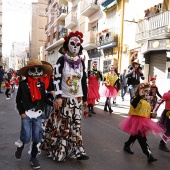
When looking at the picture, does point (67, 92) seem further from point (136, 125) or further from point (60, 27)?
point (60, 27)

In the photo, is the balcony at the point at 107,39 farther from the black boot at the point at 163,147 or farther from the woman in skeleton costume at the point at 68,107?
the woman in skeleton costume at the point at 68,107

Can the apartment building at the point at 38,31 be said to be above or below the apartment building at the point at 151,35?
above

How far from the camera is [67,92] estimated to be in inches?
146

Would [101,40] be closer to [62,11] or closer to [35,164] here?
[62,11]

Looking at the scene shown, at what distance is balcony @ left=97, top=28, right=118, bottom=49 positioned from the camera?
58.2 feet

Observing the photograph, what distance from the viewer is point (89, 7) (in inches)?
828

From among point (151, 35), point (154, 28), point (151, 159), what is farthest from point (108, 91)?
point (154, 28)

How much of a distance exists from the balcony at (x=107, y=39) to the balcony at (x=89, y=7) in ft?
8.65

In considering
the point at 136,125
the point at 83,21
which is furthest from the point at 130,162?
the point at 83,21

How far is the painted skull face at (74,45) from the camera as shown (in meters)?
3.78

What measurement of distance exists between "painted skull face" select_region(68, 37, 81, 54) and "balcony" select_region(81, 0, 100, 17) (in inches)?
713

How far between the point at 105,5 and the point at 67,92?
668 inches

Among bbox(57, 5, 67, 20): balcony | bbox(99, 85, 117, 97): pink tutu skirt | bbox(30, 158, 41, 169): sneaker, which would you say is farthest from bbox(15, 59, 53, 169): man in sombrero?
bbox(57, 5, 67, 20): balcony

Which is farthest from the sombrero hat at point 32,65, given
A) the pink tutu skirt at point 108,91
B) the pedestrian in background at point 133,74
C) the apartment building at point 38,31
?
the apartment building at point 38,31
